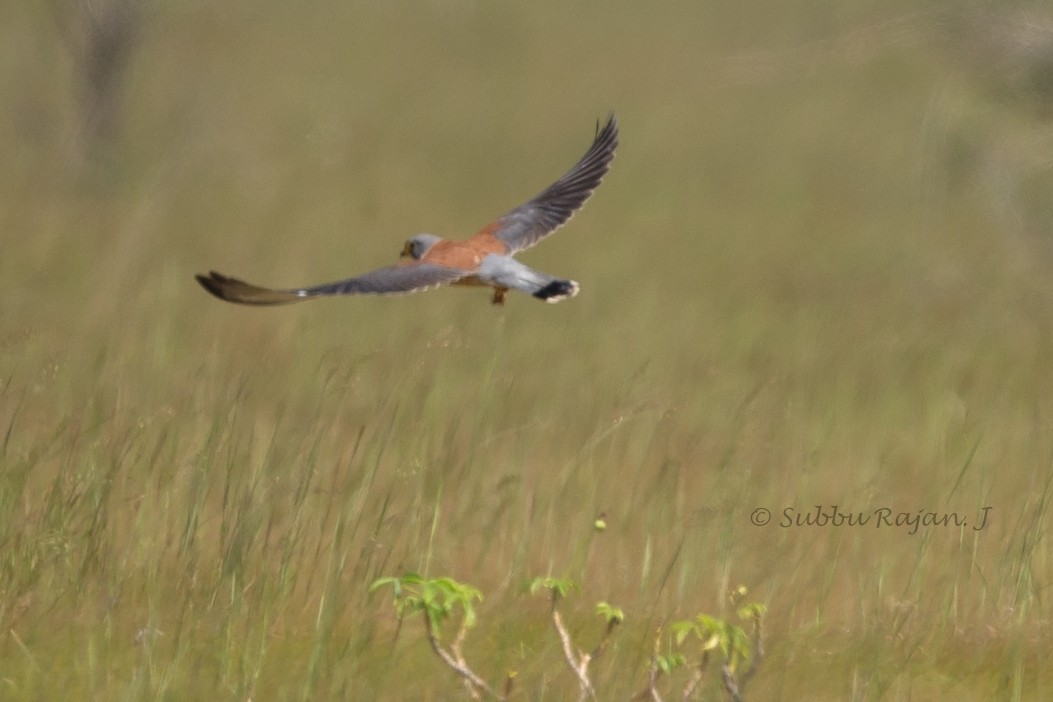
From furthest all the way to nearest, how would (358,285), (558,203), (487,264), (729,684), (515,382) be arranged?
(515,382), (558,203), (487,264), (358,285), (729,684)

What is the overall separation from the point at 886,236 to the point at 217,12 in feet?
35.6

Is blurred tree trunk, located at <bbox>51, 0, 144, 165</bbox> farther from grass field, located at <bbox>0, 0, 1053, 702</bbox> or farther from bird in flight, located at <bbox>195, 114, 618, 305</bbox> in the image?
bird in flight, located at <bbox>195, 114, 618, 305</bbox>

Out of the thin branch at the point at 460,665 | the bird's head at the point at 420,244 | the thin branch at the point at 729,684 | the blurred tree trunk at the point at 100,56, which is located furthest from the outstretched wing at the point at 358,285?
the blurred tree trunk at the point at 100,56

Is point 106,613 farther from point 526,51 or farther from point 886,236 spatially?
point 526,51

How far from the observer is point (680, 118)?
19031mm

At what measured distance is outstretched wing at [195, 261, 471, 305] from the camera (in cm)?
352

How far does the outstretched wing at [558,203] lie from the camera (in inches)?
193

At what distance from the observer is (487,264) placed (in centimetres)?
433

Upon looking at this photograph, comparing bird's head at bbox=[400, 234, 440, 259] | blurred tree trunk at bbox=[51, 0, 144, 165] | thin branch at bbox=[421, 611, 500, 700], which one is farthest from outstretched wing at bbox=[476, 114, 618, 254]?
blurred tree trunk at bbox=[51, 0, 144, 165]

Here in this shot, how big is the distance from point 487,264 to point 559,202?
831 mm

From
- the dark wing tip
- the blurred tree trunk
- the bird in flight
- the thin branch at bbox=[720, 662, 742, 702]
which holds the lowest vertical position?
the thin branch at bbox=[720, 662, 742, 702]

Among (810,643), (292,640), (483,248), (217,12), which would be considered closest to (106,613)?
(292,640)

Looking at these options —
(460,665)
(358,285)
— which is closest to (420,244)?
(358,285)

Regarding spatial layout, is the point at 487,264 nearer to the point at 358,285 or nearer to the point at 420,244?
the point at 420,244
